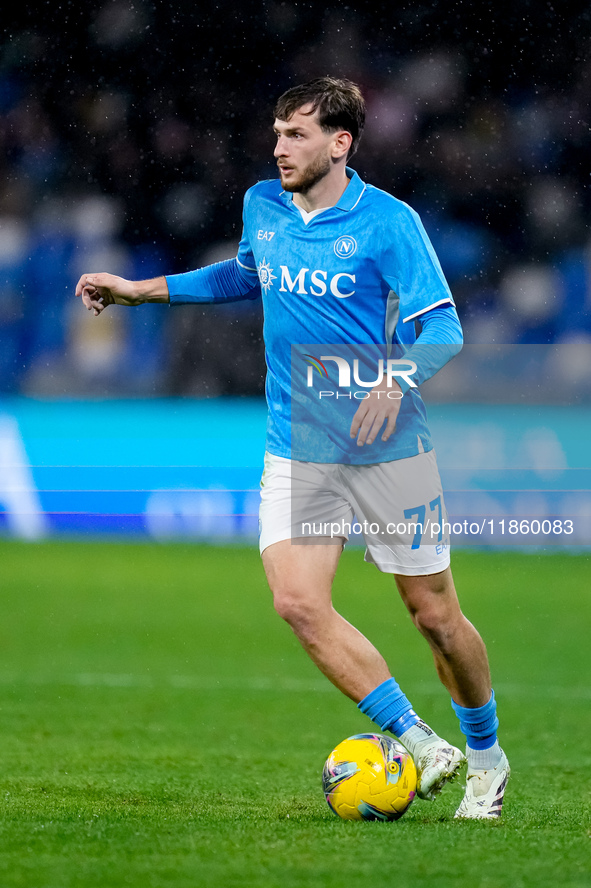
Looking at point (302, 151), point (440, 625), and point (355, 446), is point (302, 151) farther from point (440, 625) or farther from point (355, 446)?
point (440, 625)

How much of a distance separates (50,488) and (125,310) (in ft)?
6.96

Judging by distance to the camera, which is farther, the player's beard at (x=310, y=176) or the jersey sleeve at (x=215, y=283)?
the jersey sleeve at (x=215, y=283)

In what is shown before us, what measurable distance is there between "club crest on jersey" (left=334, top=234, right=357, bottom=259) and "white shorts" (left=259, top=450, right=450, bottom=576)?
57 cm

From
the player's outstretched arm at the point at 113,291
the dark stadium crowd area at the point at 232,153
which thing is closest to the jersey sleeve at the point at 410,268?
the player's outstretched arm at the point at 113,291

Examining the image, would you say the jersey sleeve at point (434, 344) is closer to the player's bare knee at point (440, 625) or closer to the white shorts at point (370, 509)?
the white shorts at point (370, 509)

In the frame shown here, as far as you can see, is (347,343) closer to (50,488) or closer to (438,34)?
(50,488)

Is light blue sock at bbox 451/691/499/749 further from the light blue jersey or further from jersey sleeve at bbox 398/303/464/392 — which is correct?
jersey sleeve at bbox 398/303/464/392

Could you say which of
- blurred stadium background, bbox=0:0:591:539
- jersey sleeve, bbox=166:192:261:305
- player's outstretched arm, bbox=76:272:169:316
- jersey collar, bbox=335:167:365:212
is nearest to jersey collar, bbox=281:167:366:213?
jersey collar, bbox=335:167:365:212

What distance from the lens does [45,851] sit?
2678mm

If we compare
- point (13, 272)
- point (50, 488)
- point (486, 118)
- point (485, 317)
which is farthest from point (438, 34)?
point (50, 488)

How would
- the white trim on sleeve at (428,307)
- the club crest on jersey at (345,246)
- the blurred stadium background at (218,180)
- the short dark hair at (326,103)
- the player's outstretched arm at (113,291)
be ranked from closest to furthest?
1. the white trim on sleeve at (428,307)
2. the club crest on jersey at (345,246)
3. the short dark hair at (326,103)
4. the player's outstretched arm at (113,291)
5. the blurred stadium background at (218,180)

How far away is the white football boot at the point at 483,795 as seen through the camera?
10.9ft

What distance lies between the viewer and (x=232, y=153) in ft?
38.8

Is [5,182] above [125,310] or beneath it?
above
